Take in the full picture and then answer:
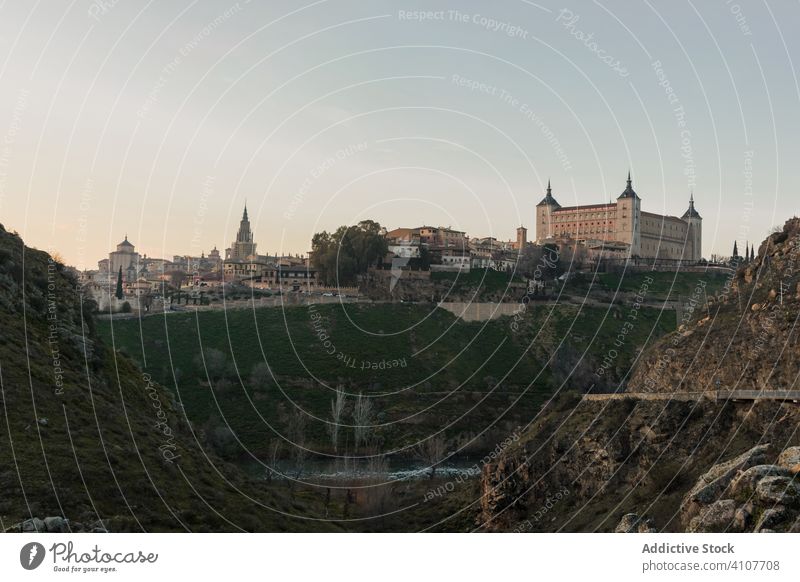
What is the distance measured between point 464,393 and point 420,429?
9.08 metres

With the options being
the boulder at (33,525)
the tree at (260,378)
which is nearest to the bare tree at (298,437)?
the tree at (260,378)

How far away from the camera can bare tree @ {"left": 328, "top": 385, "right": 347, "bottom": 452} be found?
67.5 meters

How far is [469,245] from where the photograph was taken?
485 ft

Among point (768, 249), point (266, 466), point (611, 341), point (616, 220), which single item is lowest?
point (266, 466)

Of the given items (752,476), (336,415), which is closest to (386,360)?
(336,415)

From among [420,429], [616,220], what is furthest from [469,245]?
[420,429]

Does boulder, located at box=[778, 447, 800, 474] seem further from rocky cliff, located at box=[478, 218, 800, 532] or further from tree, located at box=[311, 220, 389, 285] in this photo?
tree, located at box=[311, 220, 389, 285]

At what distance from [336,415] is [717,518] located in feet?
160

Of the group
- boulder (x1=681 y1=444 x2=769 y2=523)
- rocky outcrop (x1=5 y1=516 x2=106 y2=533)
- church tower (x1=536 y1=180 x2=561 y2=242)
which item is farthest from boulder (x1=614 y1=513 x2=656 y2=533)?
church tower (x1=536 y1=180 x2=561 y2=242)

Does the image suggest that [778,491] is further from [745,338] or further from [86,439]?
[86,439]

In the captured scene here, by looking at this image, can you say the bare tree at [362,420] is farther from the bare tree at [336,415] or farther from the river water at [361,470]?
the river water at [361,470]

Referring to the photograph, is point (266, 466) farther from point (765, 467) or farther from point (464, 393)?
point (765, 467)

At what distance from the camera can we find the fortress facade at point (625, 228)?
16075 centimetres
